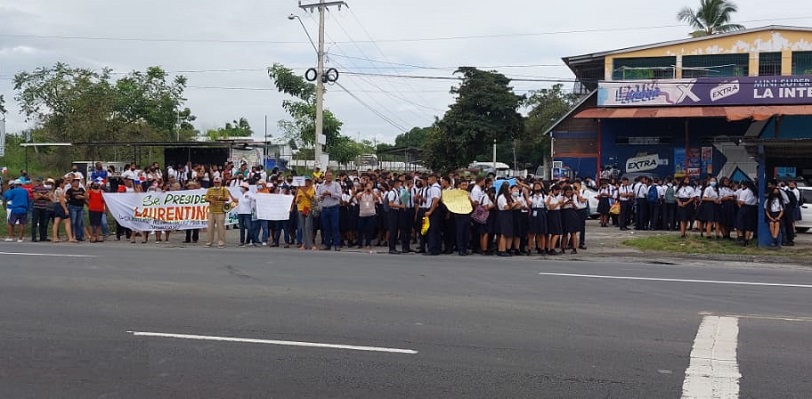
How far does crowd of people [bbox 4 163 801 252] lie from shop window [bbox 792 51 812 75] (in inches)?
703

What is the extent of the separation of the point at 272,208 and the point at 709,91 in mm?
21799

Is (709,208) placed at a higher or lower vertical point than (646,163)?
lower

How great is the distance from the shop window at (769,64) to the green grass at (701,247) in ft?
65.2

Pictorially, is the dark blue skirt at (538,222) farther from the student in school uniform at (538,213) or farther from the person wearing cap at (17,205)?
the person wearing cap at (17,205)

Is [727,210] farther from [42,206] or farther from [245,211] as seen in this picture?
[42,206]

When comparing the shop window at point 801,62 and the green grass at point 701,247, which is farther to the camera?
the shop window at point 801,62

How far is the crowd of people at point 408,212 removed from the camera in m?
16.1

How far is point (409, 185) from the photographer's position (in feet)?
56.0

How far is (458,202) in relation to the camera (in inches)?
623

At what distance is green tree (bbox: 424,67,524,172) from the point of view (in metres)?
42.9

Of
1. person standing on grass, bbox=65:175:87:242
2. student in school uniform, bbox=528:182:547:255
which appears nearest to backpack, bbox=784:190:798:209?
student in school uniform, bbox=528:182:547:255

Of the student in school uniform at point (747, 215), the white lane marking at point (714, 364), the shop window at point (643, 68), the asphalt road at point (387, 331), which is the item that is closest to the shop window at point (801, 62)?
the shop window at point (643, 68)

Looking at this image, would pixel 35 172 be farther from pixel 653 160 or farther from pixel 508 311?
pixel 508 311

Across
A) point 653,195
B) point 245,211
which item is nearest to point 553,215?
point 653,195
